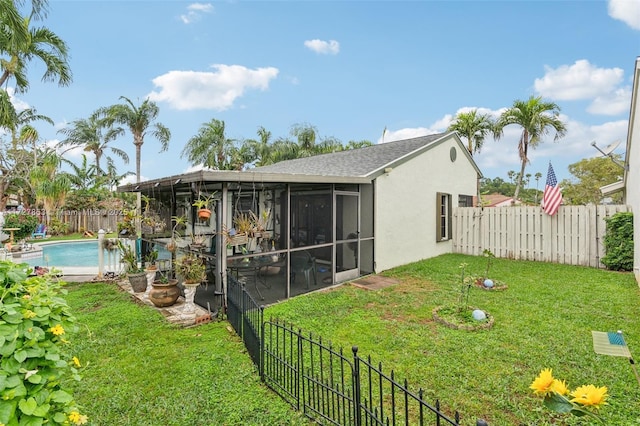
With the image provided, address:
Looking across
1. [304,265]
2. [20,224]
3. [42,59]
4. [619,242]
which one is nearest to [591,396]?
[304,265]

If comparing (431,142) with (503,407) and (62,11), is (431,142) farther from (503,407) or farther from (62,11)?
(62,11)

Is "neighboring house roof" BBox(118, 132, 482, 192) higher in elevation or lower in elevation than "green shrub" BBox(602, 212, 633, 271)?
higher

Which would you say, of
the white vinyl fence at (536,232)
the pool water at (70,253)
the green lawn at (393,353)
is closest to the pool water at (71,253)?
the pool water at (70,253)

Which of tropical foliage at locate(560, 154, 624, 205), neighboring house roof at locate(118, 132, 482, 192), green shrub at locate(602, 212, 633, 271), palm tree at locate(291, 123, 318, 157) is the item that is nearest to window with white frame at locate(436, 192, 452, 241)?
neighboring house roof at locate(118, 132, 482, 192)

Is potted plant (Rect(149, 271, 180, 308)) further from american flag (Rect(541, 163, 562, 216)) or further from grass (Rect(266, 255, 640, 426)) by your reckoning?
american flag (Rect(541, 163, 562, 216))

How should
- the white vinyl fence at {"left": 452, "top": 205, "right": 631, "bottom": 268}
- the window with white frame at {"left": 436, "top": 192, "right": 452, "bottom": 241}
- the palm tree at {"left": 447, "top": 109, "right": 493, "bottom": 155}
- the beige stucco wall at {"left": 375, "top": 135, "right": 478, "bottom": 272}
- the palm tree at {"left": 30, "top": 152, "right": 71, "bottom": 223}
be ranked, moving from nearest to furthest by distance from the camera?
the beige stucco wall at {"left": 375, "top": 135, "right": 478, "bottom": 272}
the white vinyl fence at {"left": 452, "top": 205, "right": 631, "bottom": 268}
the window with white frame at {"left": 436, "top": 192, "right": 452, "bottom": 241}
the palm tree at {"left": 447, "top": 109, "right": 493, "bottom": 155}
the palm tree at {"left": 30, "top": 152, "right": 71, "bottom": 223}

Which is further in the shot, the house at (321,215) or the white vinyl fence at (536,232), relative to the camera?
the white vinyl fence at (536,232)

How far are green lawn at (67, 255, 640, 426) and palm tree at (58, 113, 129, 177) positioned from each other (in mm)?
23068

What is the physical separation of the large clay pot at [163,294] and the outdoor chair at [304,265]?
230 cm

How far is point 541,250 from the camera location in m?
9.44

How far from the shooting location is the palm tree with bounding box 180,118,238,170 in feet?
82.0

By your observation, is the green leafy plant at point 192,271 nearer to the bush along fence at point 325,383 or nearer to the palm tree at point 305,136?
the bush along fence at point 325,383

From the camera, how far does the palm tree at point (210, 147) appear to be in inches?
984

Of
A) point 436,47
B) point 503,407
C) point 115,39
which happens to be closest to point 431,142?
point 436,47
